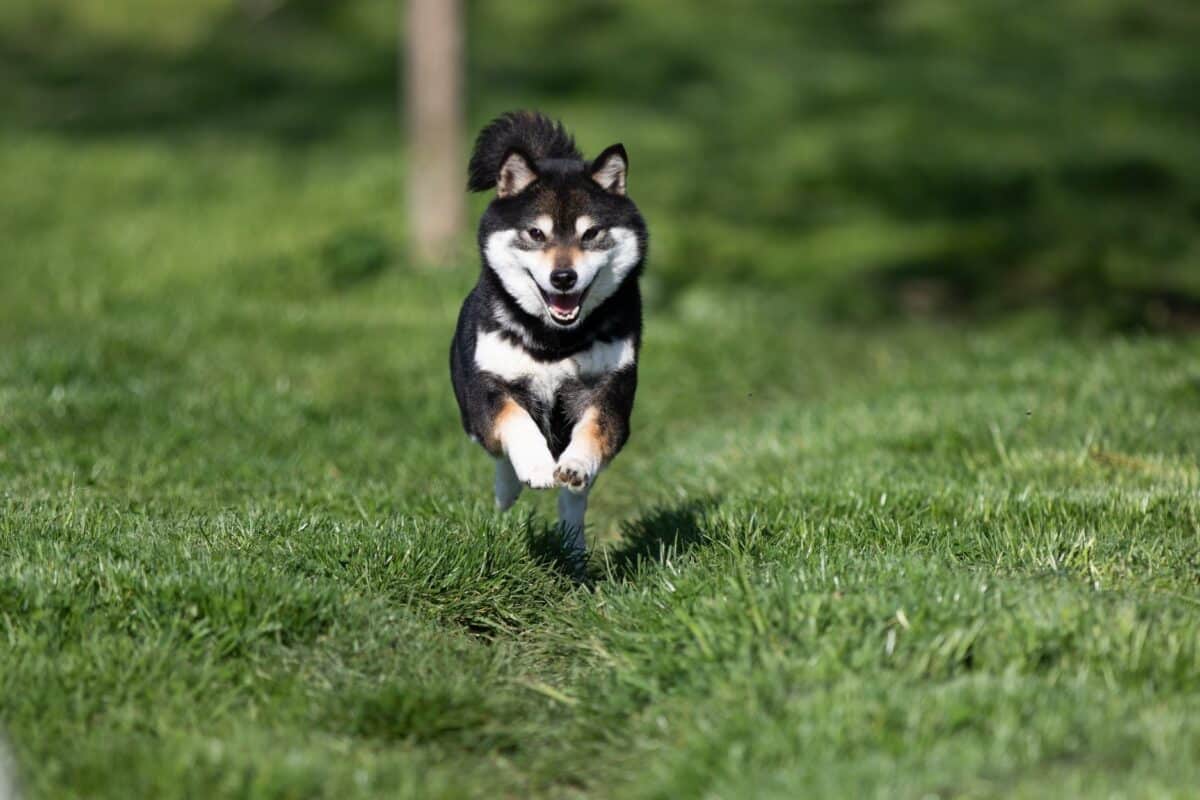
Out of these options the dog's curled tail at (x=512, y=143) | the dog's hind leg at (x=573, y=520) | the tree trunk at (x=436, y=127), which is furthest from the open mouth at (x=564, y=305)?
the tree trunk at (x=436, y=127)

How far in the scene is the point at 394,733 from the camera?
427 centimetres

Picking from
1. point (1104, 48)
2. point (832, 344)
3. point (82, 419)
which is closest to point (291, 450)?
point (82, 419)

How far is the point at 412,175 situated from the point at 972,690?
10.3 metres

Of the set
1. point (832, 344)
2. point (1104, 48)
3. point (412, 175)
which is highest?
point (1104, 48)

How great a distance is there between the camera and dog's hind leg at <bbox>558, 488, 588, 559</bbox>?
575 cm

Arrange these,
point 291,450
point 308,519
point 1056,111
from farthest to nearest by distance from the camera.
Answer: point 1056,111 < point 291,450 < point 308,519

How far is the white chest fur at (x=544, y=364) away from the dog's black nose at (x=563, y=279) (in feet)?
1.06

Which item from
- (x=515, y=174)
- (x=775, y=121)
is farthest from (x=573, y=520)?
(x=775, y=121)

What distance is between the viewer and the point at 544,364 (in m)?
5.47

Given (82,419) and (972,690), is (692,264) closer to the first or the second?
(82,419)

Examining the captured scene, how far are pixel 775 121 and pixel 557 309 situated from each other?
569 inches

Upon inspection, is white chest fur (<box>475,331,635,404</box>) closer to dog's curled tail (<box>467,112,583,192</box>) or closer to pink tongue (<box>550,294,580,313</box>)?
pink tongue (<box>550,294,580,313</box>)

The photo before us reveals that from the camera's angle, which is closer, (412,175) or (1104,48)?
(412,175)

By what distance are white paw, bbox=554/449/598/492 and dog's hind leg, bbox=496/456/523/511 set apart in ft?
3.46
